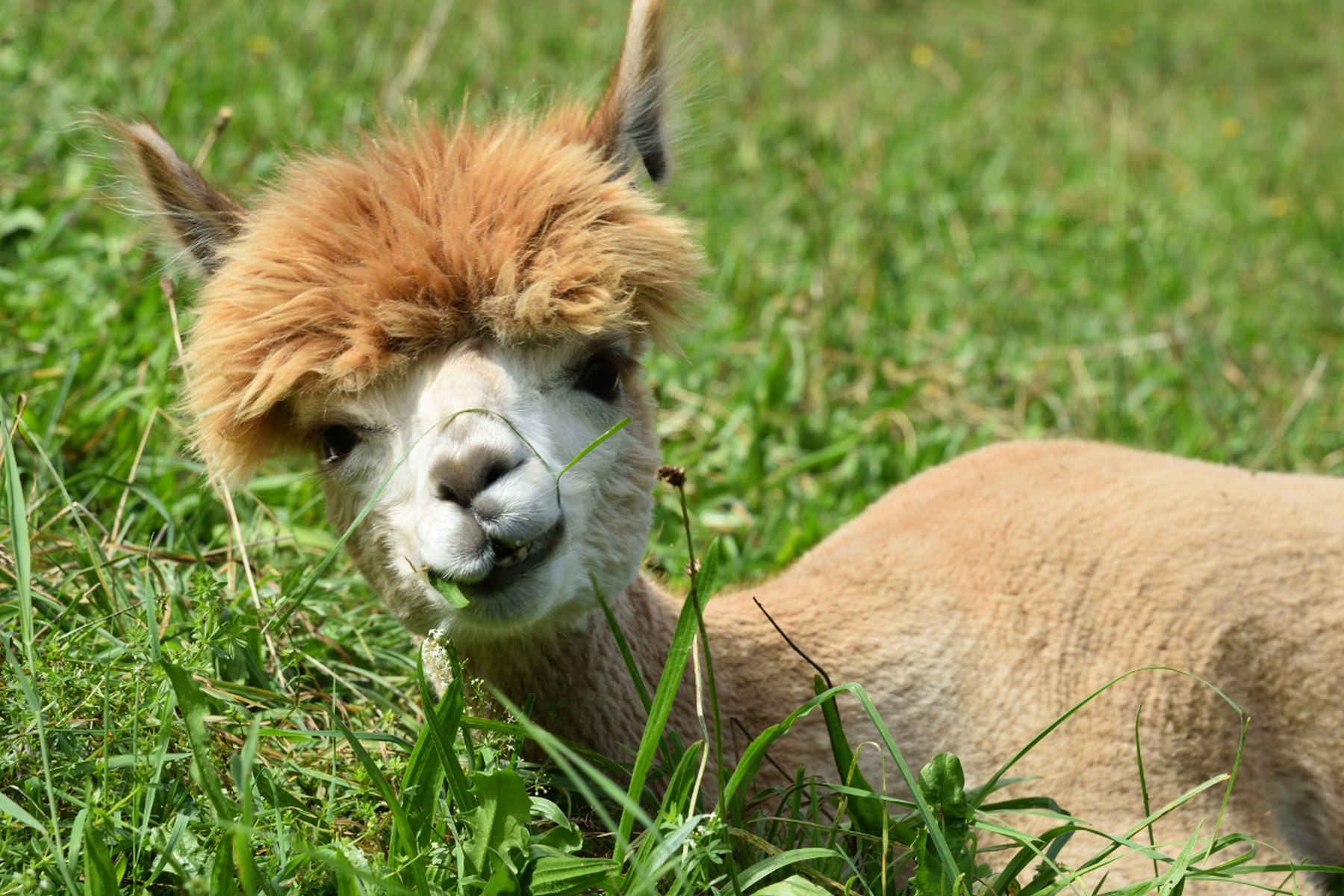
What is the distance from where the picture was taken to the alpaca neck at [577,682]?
2.56 metres

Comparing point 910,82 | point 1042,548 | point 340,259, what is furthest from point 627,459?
point 910,82

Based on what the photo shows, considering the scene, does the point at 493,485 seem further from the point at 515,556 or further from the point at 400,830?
the point at 400,830

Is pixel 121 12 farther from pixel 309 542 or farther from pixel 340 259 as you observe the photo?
pixel 340 259

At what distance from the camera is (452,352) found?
236 centimetres

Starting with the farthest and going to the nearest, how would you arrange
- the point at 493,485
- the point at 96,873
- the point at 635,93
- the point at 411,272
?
the point at 635,93 → the point at 411,272 → the point at 493,485 → the point at 96,873

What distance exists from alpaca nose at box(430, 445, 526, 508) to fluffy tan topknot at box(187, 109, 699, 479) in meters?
0.29

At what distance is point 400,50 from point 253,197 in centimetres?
481

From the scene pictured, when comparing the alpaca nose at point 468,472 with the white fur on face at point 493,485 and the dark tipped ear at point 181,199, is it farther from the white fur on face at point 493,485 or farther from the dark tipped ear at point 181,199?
the dark tipped ear at point 181,199

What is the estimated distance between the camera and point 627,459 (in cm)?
257

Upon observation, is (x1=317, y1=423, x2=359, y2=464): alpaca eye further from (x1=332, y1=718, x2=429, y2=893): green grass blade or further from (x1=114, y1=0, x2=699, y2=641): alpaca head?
(x1=332, y1=718, x2=429, y2=893): green grass blade

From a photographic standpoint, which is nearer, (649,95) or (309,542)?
(649,95)

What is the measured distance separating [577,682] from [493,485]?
641 millimetres

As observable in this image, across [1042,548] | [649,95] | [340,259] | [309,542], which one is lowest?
[309,542]

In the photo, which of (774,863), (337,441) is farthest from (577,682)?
(337,441)
